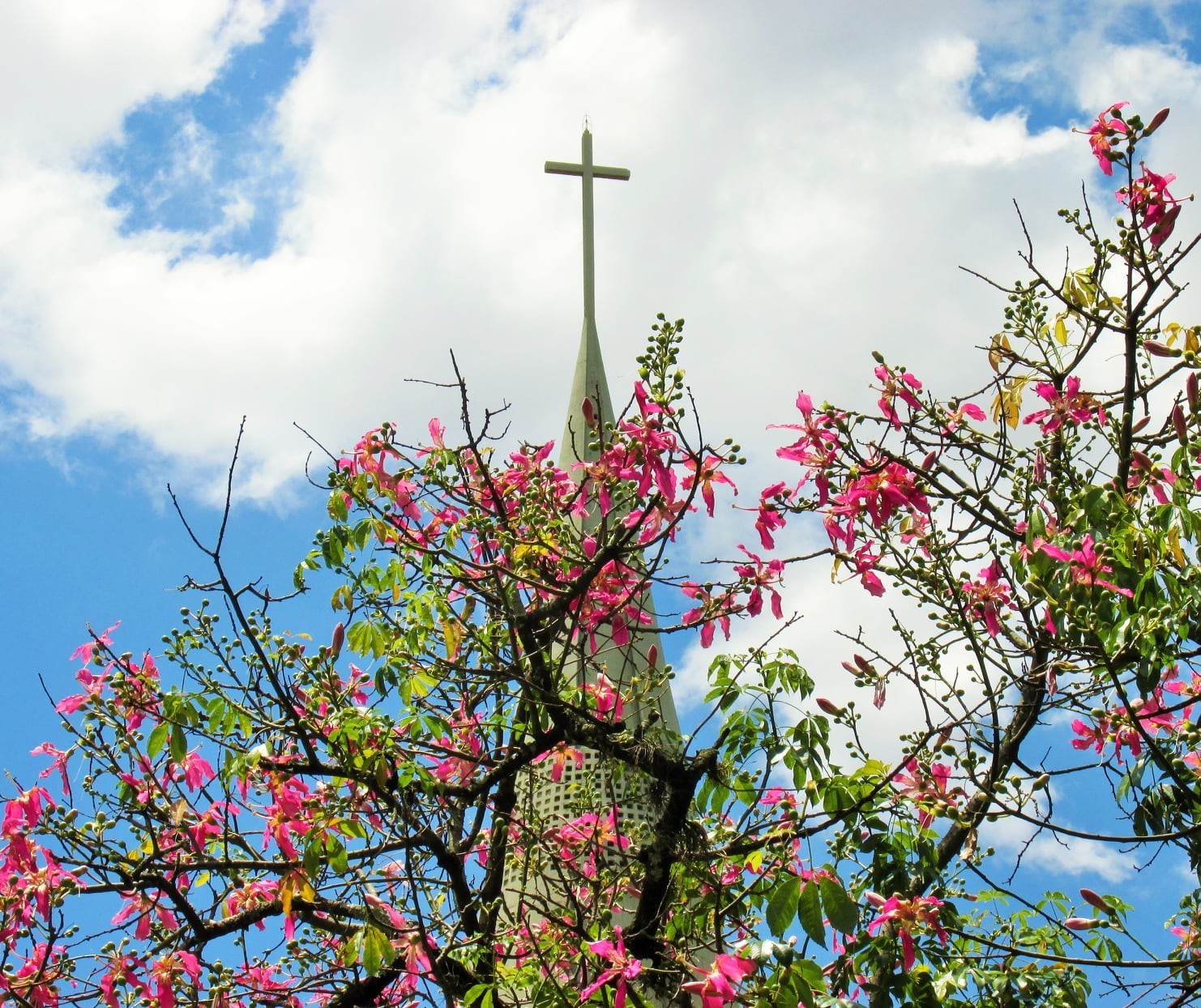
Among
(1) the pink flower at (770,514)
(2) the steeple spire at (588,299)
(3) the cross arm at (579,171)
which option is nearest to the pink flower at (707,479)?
(1) the pink flower at (770,514)

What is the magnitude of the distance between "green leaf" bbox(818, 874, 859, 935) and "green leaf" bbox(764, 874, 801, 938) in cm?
7

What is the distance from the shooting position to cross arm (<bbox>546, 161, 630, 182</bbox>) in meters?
8.77

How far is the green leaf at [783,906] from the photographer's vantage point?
3336 mm

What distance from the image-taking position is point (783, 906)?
3.34 meters

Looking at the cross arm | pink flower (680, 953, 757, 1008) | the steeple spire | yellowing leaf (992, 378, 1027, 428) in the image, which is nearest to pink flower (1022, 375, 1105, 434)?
yellowing leaf (992, 378, 1027, 428)

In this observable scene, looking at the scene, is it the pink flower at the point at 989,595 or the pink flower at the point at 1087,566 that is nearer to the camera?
the pink flower at the point at 1087,566

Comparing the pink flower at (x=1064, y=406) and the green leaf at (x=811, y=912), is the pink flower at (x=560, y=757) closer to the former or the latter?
the green leaf at (x=811, y=912)

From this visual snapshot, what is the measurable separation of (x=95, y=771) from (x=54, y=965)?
2.22 ft

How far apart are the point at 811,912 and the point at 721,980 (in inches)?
11.5

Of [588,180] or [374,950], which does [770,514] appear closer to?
[374,950]

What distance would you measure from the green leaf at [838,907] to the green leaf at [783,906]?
70mm

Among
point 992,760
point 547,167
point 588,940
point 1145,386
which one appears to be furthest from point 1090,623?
point 547,167

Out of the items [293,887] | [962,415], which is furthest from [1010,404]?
[293,887]

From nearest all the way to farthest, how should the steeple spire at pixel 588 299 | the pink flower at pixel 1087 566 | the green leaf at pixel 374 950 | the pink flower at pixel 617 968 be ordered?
1. the pink flower at pixel 617 968
2. the pink flower at pixel 1087 566
3. the green leaf at pixel 374 950
4. the steeple spire at pixel 588 299
